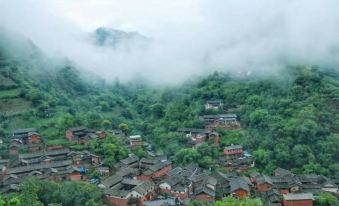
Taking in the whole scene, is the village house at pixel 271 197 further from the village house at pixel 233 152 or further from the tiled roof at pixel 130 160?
the tiled roof at pixel 130 160

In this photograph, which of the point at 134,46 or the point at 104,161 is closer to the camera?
the point at 104,161

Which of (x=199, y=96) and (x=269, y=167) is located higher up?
(x=199, y=96)

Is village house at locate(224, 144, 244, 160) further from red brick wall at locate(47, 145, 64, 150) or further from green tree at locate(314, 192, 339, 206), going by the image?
red brick wall at locate(47, 145, 64, 150)

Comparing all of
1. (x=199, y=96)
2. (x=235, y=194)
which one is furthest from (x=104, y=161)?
(x=199, y=96)

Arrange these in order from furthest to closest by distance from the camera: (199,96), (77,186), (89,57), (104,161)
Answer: (89,57), (199,96), (104,161), (77,186)

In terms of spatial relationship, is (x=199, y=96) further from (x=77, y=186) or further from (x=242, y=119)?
(x=77, y=186)

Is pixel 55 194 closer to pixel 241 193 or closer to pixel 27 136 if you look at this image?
pixel 27 136
